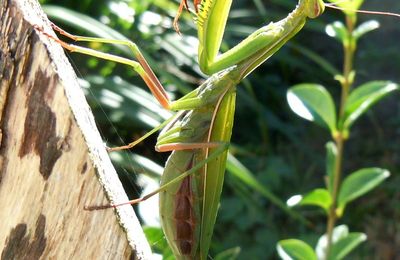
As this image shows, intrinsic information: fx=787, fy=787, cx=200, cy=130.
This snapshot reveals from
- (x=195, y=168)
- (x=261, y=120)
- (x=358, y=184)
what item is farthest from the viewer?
(x=261, y=120)

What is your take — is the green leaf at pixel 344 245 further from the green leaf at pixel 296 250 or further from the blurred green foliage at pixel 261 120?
the blurred green foliage at pixel 261 120

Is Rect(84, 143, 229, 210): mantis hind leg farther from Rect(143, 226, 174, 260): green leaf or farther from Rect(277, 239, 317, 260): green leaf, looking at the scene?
Rect(277, 239, 317, 260): green leaf

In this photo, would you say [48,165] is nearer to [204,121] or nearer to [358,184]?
[204,121]

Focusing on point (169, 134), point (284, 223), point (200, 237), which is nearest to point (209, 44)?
point (169, 134)

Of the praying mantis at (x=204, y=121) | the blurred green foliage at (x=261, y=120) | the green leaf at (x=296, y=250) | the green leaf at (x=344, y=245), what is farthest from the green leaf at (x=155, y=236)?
the blurred green foliage at (x=261, y=120)

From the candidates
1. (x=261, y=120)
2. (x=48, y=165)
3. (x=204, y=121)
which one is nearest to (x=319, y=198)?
(x=204, y=121)

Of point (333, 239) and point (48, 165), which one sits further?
point (333, 239)

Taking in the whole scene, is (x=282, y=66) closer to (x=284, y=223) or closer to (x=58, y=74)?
(x=284, y=223)

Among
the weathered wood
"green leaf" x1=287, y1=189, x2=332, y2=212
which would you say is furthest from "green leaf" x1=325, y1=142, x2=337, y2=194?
the weathered wood
